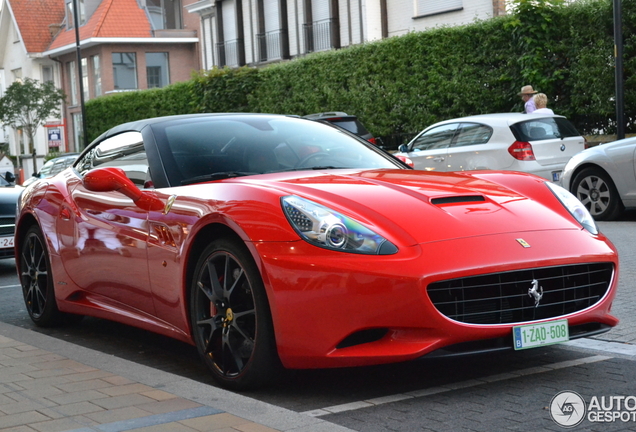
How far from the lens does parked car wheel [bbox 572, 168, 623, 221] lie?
1248 centimetres

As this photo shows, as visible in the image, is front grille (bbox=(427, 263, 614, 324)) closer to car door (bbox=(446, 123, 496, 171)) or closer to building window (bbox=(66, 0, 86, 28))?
car door (bbox=(446, 123, 496, 171))

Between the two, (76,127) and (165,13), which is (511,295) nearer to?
(165,13)

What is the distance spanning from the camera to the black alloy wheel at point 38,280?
6.64m

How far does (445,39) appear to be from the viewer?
68.4 feet

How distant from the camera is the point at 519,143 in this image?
1445 centimetres

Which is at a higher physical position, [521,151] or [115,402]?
[521,151]

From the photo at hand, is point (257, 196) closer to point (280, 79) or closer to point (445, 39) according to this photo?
point (445, 39)

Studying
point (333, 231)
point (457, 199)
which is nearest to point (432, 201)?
point (457, 199)

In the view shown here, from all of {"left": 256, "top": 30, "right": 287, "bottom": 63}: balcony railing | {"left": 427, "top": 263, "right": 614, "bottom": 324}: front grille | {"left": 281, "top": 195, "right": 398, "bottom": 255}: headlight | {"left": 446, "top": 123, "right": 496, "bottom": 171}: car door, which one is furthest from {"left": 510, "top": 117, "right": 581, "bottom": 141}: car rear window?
{"left": 256, "top": 30, "right": 287, "bottom": 63}: balcony railing

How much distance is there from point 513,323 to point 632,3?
14054 millimetres

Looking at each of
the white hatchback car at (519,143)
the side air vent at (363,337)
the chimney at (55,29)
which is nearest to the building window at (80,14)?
the chimney at (55,29)

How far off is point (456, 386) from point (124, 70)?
153 feet

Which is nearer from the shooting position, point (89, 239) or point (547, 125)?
point (89, 239)

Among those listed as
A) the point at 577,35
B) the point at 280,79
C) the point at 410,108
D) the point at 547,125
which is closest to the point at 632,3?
the point at 577,35
